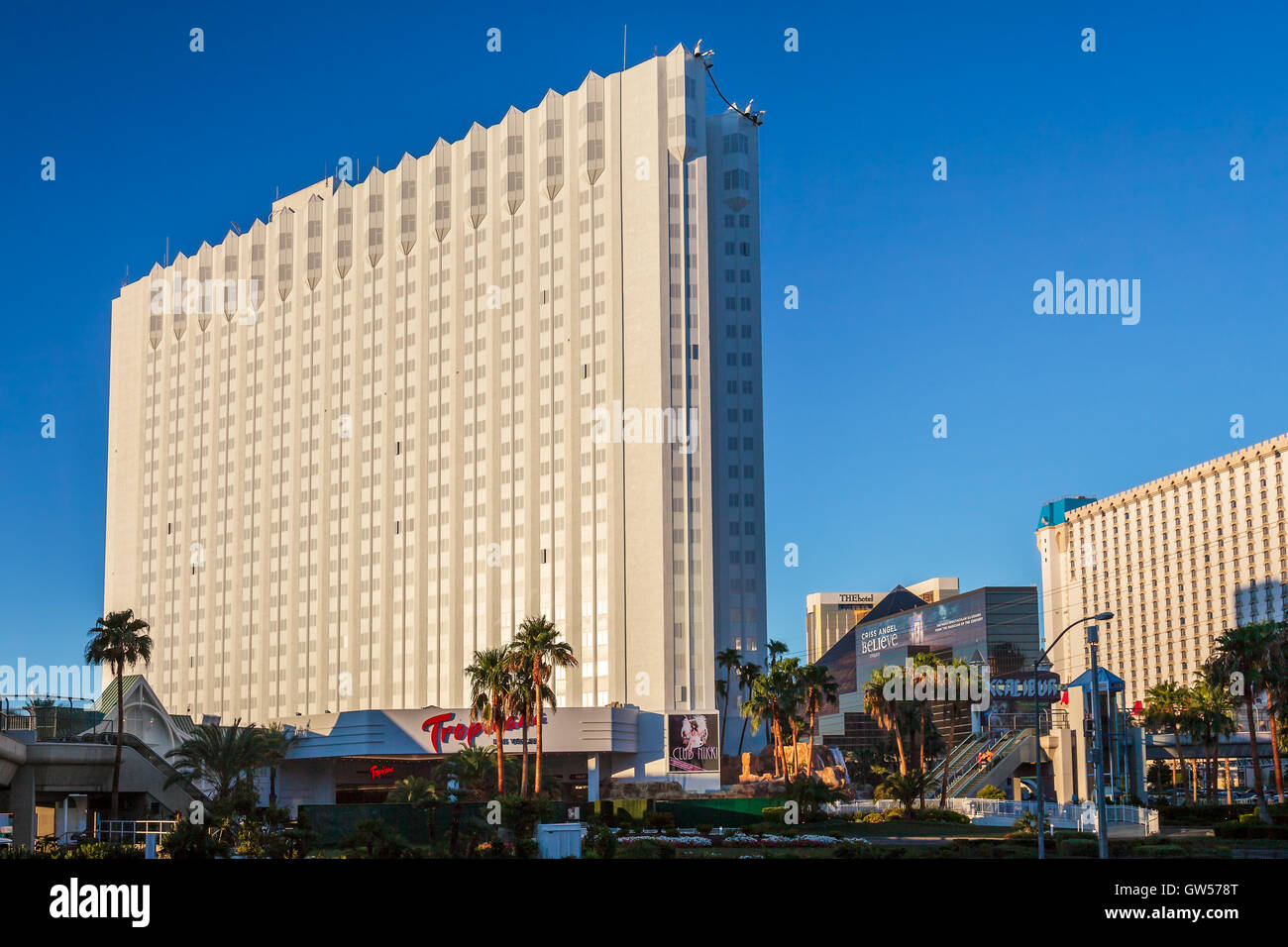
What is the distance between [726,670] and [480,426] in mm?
39049

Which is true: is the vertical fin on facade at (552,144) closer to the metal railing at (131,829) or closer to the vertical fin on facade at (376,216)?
the vertical fin on facade at (376,216)

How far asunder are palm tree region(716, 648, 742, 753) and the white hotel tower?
1.68 m

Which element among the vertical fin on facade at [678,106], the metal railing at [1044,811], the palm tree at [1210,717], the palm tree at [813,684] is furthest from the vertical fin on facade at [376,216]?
the palm tree at [1210,717]

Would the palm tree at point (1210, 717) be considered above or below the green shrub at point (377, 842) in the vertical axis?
above

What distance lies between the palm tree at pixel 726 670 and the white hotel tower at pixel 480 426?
1.68m

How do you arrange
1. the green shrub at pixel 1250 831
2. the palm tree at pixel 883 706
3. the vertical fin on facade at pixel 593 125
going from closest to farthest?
the green shrub at pixel 1250 831
the palm tree at pixel 883 706
the vertical fin on facade at pixel 593 125

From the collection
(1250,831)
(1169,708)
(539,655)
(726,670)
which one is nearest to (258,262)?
(726,670)

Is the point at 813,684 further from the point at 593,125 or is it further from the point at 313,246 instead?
the point at 313,246

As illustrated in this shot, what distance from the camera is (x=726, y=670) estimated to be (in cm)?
13400

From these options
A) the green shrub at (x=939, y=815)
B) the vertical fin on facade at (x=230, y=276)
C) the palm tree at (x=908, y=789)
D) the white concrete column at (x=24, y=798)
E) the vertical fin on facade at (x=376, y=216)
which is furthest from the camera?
the vertical fin on facade at (x=230, y=276)

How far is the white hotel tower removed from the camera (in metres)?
135

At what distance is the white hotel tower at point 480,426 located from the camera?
13512 cm

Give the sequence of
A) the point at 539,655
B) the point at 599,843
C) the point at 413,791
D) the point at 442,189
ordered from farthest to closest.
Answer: the point at 442,189
the point at 539,655
the point at 413,791
the point at 599,843
